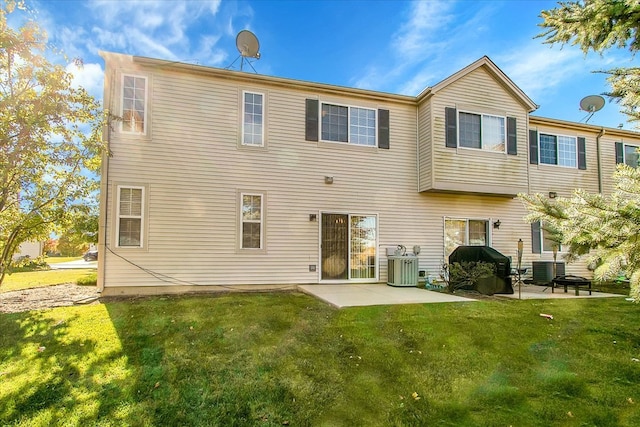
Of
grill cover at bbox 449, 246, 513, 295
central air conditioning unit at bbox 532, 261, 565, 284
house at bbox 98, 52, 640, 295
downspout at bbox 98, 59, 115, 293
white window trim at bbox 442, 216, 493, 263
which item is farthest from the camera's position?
central air conditioning unit at bbox 532, 261, 565, 284

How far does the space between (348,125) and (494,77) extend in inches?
194

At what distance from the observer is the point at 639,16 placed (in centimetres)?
295

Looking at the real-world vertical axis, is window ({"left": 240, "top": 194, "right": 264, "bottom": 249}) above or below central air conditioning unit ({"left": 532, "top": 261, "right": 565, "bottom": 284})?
above

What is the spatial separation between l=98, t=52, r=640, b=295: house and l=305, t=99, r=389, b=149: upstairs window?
0.04 metres

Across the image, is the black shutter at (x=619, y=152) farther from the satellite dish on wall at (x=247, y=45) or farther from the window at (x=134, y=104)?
the window at (x=134, y=104)

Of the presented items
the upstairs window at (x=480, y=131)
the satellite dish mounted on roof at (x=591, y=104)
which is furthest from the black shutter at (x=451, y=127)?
the satellite dish mounted on roof at (x=591, y=104)

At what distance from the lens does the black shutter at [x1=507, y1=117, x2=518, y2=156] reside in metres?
10.4

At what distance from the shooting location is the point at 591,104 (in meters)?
12.5

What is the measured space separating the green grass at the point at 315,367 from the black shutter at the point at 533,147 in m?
6.81

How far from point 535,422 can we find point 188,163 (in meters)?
8.17

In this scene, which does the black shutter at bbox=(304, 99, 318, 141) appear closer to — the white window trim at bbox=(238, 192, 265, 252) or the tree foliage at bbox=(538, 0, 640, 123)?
the white window trim at bbox=(238, 192, 265, 252)

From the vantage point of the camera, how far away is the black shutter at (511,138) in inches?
409

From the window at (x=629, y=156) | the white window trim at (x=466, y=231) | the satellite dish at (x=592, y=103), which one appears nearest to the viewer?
the white window trim at (x=466, y=231)

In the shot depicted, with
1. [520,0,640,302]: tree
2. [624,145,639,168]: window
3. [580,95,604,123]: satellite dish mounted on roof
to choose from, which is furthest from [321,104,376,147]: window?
[624,145,639,168]: window
